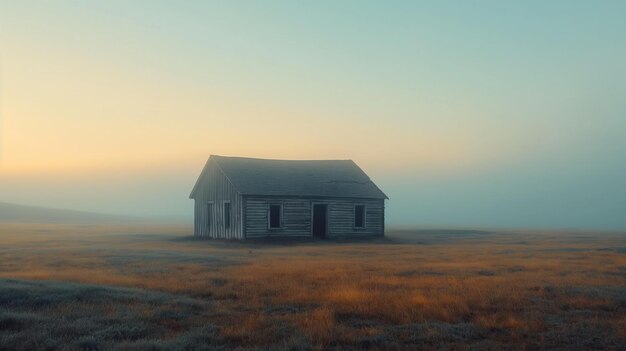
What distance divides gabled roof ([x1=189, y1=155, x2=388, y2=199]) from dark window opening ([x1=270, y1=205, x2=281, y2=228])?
46.5 inches

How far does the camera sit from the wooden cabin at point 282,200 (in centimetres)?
3675

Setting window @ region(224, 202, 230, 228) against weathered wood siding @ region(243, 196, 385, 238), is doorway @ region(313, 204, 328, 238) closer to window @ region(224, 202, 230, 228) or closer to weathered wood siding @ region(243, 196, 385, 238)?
weathered wood siding @ region(243, 196, 385, 238)

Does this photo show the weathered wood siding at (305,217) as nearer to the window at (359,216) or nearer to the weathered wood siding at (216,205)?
the window at (359,216)

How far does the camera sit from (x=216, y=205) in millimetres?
39844

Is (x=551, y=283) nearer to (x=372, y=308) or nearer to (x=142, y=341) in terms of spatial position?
(x=372, y=308)

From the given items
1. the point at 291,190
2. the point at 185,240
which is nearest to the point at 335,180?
the point at 291,190

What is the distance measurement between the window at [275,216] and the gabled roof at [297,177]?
1104 millimetres

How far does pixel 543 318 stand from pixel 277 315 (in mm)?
5414

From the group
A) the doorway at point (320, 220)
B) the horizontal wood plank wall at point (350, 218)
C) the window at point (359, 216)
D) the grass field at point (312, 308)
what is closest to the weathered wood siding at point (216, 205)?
the doorway at point (320, 220)

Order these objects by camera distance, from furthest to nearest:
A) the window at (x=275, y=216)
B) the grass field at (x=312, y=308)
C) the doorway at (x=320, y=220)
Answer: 1. the doorway at (x=320, y=220)
2. the window at (x=275, y=216)
3. the grass field at (x=312, y=308)

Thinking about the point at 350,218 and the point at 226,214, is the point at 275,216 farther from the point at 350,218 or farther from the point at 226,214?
the point at 350,218

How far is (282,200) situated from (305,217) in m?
2.18

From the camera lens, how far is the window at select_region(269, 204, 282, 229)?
3753cm

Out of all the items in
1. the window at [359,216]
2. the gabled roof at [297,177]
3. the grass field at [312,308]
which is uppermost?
the gabled roof at [297,177]
